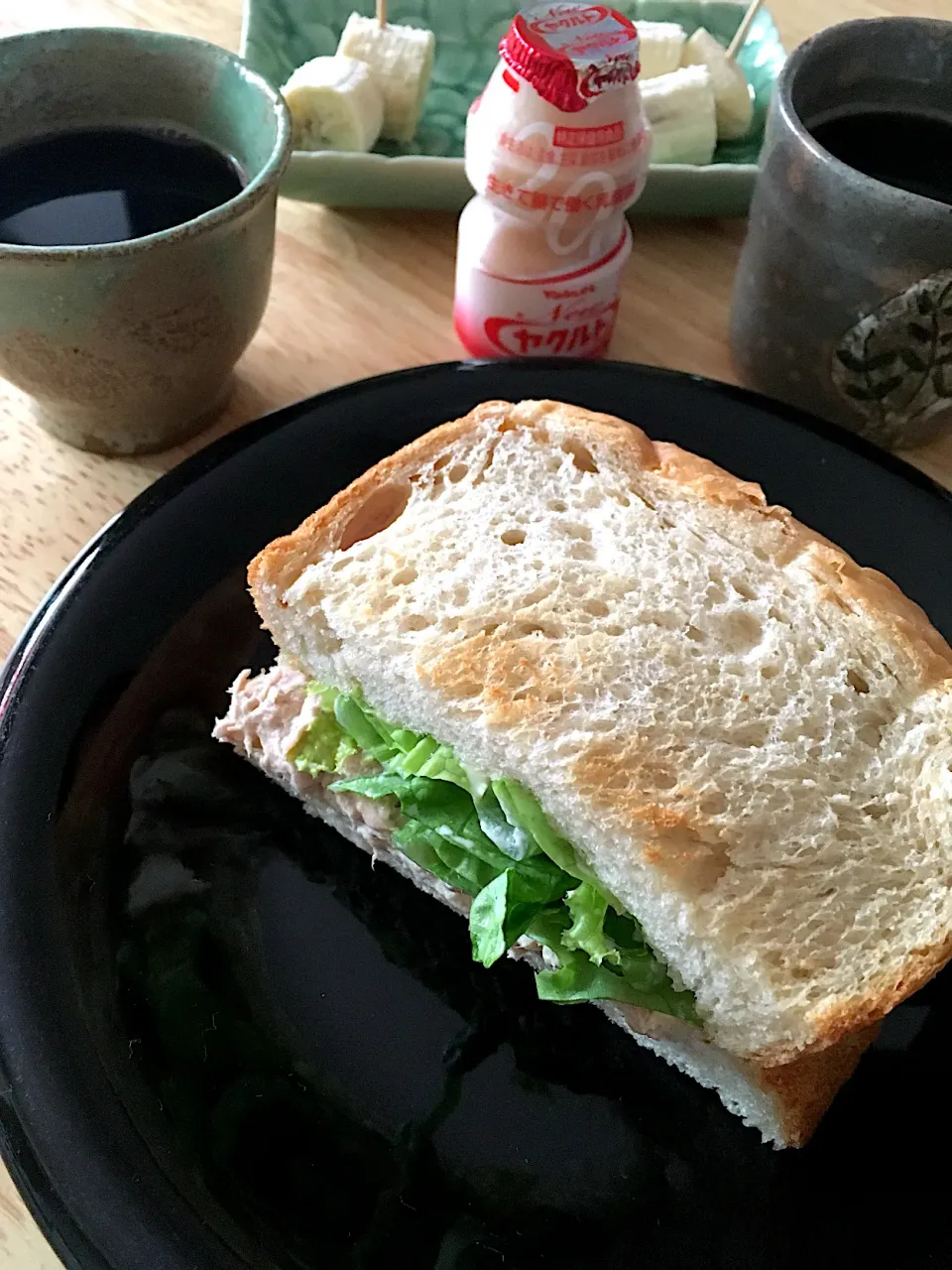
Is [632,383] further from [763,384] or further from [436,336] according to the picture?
[436,336]

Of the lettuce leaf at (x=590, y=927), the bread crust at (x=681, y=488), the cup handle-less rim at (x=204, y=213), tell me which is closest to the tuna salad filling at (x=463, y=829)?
the lettuce leaf at (x=590, y=927)

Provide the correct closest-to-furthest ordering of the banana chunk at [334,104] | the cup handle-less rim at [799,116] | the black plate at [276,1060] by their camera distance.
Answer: the black plate at [276,1060]
the cup handle-less rim at [799,116]
the banana chunk at [334,104]

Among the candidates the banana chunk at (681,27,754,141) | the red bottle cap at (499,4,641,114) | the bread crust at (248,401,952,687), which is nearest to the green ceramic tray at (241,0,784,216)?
the banana chunk at (681,27,754,141)

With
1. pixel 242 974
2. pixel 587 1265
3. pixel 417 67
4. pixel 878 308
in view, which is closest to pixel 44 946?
pixel 242 974

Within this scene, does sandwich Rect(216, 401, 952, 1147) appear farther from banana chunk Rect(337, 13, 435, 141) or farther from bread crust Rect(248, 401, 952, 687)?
banana chunk Rect(337, 13, 435, 141)

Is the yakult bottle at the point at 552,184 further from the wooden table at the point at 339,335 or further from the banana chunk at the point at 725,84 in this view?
the banana chunk at the point at 725,84
